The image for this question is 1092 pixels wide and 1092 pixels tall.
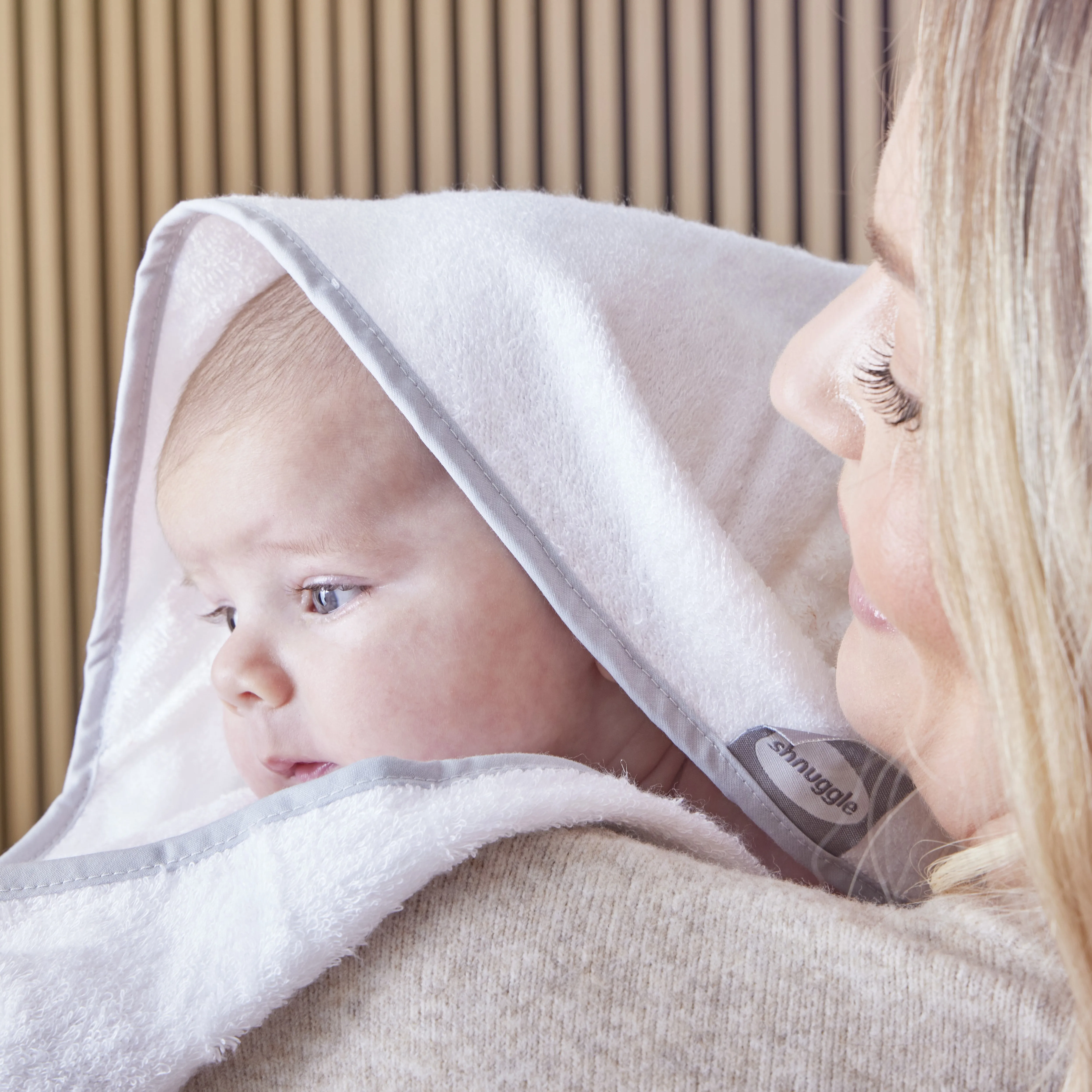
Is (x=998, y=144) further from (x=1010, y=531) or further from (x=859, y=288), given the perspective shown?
(x=859, y=288)

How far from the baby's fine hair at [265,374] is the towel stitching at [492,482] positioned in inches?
2.3

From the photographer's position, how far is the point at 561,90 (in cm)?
144

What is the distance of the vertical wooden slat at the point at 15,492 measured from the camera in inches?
55.8

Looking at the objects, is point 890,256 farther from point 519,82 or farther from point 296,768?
point 519,82

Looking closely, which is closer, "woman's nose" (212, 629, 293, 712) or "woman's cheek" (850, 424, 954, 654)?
"woman's cheek" (850, 424, 954, 654)

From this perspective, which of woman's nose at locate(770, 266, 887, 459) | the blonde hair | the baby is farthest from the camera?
the baby

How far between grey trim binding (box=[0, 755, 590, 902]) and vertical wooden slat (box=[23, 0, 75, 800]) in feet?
3.57

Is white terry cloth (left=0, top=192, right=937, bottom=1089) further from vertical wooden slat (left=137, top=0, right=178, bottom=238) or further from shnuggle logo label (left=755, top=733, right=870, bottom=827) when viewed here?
vertical wooden slat (left=137, top=0, right=178, bottom=238)

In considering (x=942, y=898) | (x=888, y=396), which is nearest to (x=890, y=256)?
(x=888, y=396)

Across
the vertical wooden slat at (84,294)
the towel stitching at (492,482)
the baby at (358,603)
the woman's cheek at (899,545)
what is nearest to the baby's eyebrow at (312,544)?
the baby at (358,603)

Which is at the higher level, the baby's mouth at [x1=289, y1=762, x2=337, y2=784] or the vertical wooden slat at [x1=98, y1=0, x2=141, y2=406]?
the vertical wooden slat at [x1=98, y1=0, x2=141, y2=406]

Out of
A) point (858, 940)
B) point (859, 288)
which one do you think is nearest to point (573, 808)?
point (858, 940)

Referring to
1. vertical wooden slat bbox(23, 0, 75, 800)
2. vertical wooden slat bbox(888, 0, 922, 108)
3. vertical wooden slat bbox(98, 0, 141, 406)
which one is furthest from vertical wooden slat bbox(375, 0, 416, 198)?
vertical wooden slat bbox(888, 0, 922, 108)

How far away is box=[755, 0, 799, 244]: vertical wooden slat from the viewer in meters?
1.43
